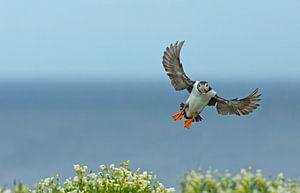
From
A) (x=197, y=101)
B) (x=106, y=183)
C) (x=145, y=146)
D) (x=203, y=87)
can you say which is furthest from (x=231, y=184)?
(x=145, y=146)

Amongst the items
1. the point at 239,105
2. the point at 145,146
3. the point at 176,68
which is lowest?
the point at 239,105

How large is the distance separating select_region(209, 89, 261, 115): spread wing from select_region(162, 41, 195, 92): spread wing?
1.11 ft

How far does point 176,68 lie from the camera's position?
8.44 m

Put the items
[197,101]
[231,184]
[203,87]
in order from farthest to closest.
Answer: [197,101], [203,87], [231,184]

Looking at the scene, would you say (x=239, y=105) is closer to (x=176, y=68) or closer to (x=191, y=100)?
(x=191, y=100)

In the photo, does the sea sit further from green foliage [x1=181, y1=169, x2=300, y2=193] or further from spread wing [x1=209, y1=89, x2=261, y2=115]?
green foliage [x1=181, y1=169, x2=300, y2=193]

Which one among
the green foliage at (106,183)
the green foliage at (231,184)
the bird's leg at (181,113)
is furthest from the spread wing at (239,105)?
the green foliage at (231,184)

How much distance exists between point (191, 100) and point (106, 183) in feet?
4.88

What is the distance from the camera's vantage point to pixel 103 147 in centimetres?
4409

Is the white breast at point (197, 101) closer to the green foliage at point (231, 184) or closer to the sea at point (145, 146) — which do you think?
the green foliage at point (231, 184)

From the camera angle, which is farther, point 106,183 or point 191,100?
point 106,183

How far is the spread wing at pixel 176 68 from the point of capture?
27.4ft

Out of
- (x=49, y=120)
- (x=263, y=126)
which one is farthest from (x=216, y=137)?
(x=49, y=120)

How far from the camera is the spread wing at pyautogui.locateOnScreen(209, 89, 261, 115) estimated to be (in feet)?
27.4
